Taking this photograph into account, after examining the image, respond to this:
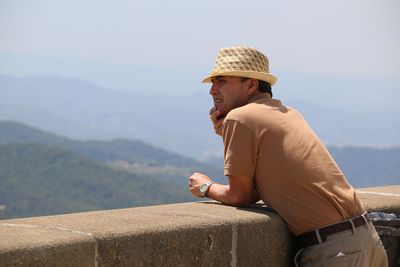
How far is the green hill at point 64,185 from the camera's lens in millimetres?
138875

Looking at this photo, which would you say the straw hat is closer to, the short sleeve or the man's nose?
the man's nose

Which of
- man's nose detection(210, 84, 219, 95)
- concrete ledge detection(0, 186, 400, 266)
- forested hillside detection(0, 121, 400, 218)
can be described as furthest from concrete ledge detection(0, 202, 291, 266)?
forested hillside detection(0, 121, 400, 218)

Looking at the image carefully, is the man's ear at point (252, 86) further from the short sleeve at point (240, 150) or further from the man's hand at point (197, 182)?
the man's hand at point (197, 182)

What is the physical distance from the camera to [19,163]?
15838 centimetres

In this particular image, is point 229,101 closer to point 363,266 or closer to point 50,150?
point 363,266

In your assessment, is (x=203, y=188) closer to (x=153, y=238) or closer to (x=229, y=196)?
(x=229, y=196)

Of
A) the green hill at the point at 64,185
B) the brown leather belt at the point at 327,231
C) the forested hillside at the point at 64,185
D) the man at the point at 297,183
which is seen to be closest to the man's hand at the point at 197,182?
the man at the point at 297,183

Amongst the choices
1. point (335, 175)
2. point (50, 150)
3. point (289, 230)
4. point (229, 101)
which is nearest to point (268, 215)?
point (289, 230)

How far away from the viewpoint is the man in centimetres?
332

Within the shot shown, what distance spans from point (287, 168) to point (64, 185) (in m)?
147

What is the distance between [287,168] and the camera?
3381 millimetres

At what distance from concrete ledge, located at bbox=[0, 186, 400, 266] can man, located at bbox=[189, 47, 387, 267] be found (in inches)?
4.4

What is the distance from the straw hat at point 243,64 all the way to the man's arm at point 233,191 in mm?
473

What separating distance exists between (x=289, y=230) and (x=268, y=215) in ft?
0.39
